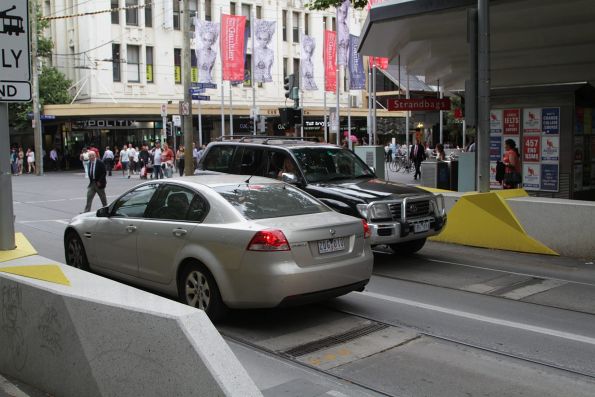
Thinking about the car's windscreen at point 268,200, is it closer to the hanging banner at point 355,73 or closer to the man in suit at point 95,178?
the man in suit at point 95,178

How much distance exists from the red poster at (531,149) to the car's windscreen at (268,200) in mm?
11377

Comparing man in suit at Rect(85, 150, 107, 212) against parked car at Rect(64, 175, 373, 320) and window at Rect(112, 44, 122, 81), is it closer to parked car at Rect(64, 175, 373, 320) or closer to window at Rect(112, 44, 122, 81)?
parked car at Rect(64, 175, 373, 320)

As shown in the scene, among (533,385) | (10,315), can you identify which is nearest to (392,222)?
(533,385)

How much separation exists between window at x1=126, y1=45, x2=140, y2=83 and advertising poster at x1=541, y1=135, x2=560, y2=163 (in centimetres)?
3265

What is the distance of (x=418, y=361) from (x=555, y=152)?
12682 millimetres

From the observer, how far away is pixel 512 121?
17078 millimetres

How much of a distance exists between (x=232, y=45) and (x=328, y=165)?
28.3m

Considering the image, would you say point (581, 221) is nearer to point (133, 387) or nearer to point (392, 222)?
point (392, 222)

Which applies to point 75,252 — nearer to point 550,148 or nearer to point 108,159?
point 550,148

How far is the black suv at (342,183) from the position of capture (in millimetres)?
9031

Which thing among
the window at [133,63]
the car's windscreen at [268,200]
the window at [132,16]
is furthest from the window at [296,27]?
the car's windscreen at [268,200]

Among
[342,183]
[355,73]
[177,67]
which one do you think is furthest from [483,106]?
[177,67]

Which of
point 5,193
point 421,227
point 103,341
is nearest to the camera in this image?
point 103,341

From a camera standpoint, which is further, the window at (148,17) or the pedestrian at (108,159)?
the window at (148,17)
